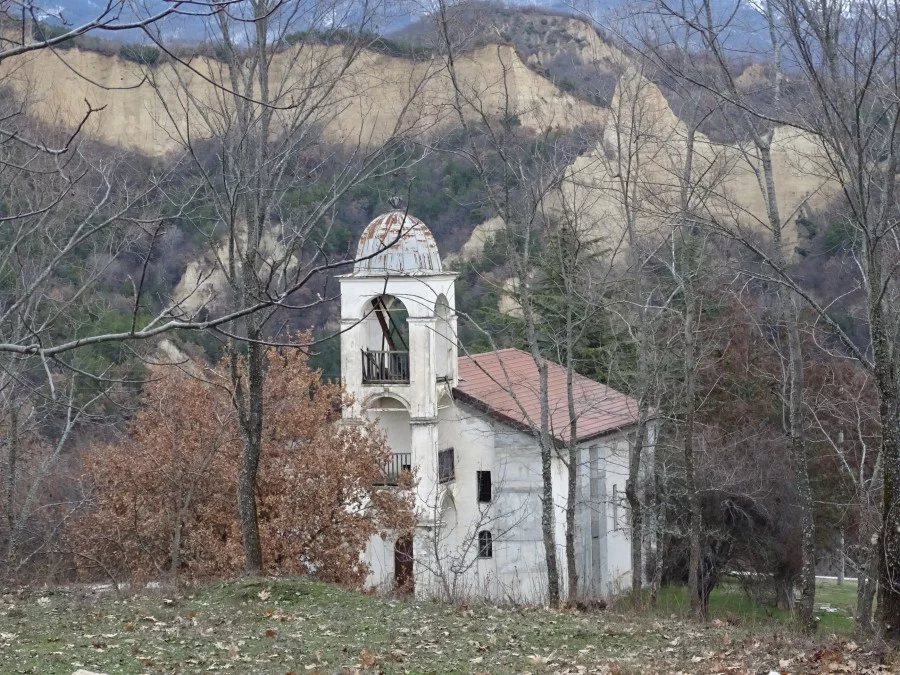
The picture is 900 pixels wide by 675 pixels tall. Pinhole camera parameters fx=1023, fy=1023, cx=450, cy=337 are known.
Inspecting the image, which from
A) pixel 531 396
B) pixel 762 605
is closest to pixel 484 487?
pixel 531 396

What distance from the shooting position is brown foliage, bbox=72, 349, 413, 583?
1677 centimetres

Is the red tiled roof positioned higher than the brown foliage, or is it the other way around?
the red tiled roof

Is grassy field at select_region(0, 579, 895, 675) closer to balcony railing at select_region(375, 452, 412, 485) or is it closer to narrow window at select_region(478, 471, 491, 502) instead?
balcony railing at select_region(375, 452, 412, 485)

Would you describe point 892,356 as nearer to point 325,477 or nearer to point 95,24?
point 95,24

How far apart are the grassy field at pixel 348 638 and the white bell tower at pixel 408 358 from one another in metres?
9.35

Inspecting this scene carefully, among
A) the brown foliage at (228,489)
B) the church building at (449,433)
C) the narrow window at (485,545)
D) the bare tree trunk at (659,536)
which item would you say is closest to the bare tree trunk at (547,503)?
the bare tree trunk at (659,536)

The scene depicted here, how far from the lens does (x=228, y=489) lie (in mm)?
18688

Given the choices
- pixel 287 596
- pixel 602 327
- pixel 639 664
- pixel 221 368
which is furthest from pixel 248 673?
pixel 602 327

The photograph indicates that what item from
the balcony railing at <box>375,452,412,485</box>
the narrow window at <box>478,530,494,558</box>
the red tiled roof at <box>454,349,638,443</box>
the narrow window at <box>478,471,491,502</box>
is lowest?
the narrow window at <box>478,530,494,558</box>

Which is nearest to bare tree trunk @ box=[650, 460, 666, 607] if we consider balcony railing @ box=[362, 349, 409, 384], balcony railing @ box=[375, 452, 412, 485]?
balcony railing @ box=[375, 452, 412, 485]

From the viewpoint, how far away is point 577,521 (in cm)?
2336

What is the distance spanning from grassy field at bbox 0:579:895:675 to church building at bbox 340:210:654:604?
929 centimetres

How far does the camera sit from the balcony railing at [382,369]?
2164cm

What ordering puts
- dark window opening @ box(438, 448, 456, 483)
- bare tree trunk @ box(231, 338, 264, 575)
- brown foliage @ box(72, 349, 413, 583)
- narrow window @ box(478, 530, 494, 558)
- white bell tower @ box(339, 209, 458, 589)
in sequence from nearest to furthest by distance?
bare tree trunk @ box(231, 338, 264, 575), brown foliage @ box(72, 349, 413, 583), white bell tower @ box(339, 209, 458, 589), narrow window @ box(478, 530, 494, 558), dark window opening @ box(438, 448, 456, 483)
